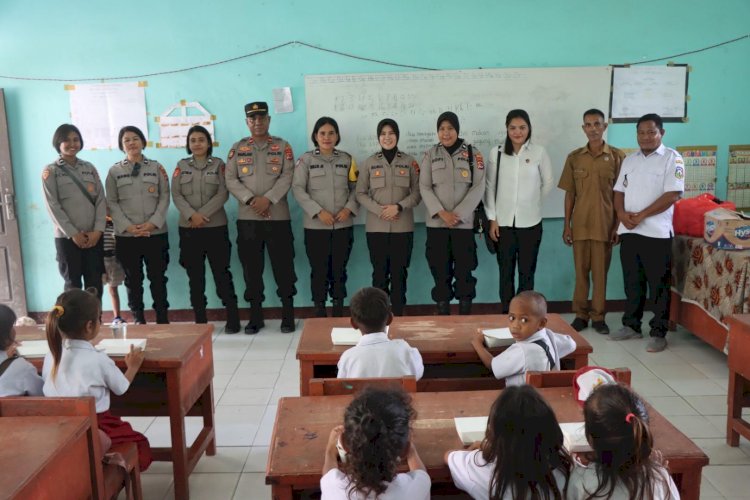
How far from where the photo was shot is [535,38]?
5039 millimetres

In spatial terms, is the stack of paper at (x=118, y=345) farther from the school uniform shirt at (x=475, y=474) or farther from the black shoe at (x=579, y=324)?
the black shoe at (x=579, y=324)

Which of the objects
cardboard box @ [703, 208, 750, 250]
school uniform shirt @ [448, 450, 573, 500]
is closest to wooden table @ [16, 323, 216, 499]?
school uniform shirt @ [448, 450, 573, 500]

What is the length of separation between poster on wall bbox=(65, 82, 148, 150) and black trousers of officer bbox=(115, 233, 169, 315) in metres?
0.91

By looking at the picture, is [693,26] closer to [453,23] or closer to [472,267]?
[453,23]

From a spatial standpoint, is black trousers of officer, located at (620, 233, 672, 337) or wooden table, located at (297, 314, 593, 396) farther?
black trousers of officer, located at (620, 233, 672, 337)

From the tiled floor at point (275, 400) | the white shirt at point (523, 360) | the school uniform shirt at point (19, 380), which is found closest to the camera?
the school uniform shirt at point (19, 380)

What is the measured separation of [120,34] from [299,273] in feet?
7.67

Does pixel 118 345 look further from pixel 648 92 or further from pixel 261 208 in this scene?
pixel 648 92

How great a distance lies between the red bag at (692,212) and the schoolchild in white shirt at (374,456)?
12.2 feet

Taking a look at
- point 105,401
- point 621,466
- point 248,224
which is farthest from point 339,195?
point 621,466

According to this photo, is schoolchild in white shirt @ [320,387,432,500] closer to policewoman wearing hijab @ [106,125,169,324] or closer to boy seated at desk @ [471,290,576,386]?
boy seated at desk @ [471,290,576,386]

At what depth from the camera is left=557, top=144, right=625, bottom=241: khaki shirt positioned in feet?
15.4

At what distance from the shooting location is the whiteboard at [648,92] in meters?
5.07

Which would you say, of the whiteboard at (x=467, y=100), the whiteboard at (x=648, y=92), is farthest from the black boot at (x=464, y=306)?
the whiteboard at (x=648, y=92)
